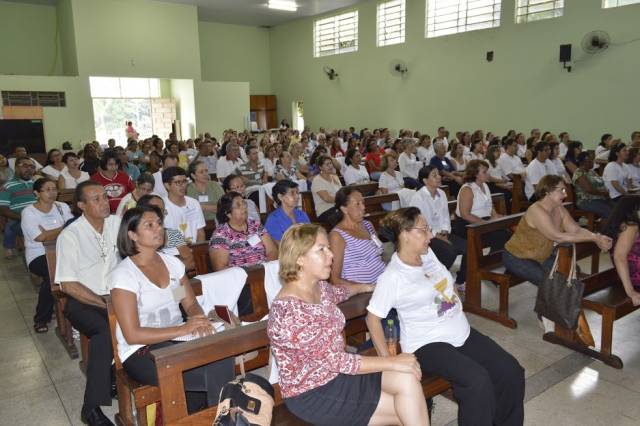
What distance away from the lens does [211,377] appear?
7.43 ft

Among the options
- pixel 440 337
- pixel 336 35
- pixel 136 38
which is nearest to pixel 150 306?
pixel 440 337

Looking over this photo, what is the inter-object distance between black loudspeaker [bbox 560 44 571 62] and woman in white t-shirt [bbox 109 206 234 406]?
10.3 meters

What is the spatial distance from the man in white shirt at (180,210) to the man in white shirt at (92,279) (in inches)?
37.2

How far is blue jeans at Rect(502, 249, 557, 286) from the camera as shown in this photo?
144 inches

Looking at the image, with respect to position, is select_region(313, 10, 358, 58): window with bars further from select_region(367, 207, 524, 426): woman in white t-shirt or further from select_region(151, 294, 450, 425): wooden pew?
select_region(151, 294, 450, 425): wooden pew

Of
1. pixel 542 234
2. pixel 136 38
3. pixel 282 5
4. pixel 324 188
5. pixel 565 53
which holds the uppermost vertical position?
pixel 282 5

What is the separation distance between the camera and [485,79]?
12273 millimetres

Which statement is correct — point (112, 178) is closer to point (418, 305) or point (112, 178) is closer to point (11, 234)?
point (11, 234)

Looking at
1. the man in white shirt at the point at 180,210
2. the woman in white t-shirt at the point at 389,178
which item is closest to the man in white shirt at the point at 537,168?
the woman in white t-shirt at the point at 389,178

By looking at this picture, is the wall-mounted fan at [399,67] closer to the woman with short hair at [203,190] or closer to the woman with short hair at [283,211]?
the woman with short hair at [203,190]

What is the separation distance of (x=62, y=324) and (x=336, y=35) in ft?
47.1

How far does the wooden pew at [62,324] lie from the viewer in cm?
321

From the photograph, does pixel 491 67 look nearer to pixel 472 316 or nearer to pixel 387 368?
pixel 472 316

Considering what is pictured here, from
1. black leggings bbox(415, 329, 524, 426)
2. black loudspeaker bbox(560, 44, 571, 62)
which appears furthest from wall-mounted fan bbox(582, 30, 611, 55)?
black leggings bbox(415, 329, 524, 426)
